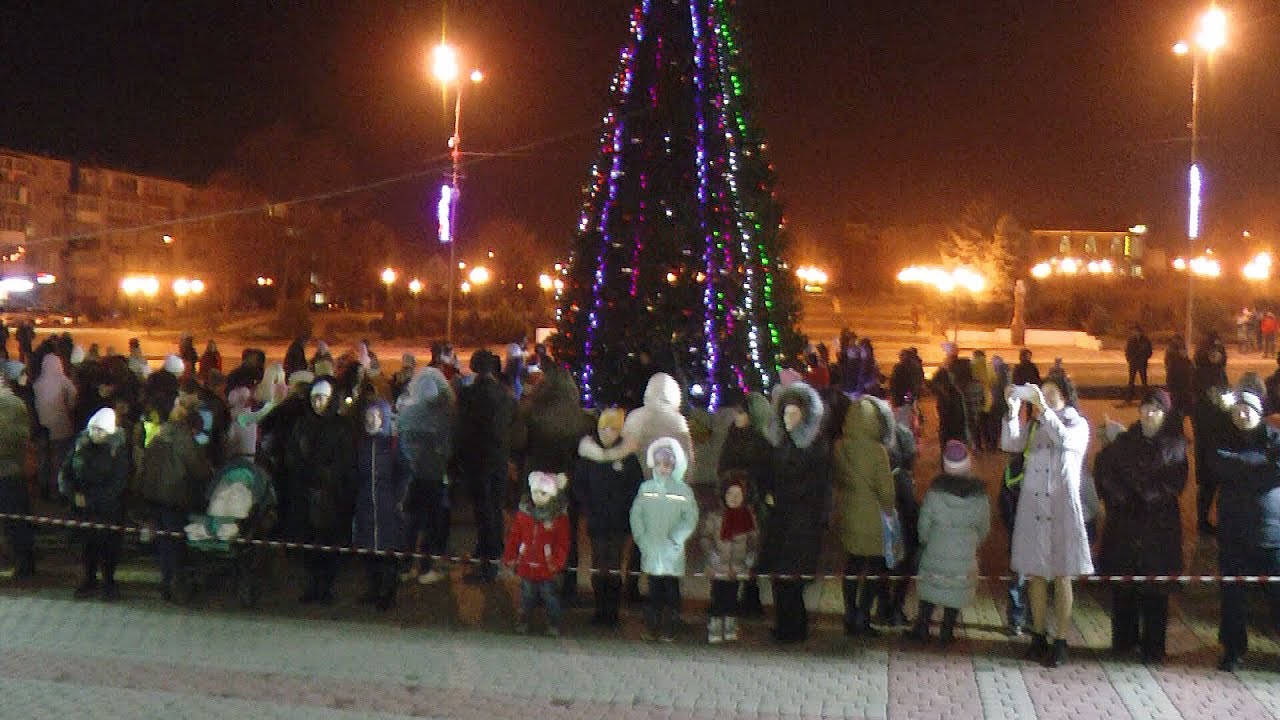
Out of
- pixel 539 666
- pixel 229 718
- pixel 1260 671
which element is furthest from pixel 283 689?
pixel 1260 671

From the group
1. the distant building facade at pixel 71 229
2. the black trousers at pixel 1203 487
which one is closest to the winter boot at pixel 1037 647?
the black trousers at pixel 1203 487

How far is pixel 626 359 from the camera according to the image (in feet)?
43.2

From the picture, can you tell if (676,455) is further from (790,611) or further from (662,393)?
(790,611)

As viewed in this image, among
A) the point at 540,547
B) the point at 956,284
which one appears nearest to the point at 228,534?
the point at 540,547

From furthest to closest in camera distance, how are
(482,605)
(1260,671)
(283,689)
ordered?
1. (482,605)
2. (1260,671)
3. (283,689)

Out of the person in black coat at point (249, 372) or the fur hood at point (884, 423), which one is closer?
the fur hood at point (884, 423)

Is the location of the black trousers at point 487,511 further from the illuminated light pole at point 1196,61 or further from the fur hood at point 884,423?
the illuminated light pole at point 1196,61

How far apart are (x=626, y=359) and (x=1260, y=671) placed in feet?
23.5

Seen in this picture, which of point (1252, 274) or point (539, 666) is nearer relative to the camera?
point (539, 666)

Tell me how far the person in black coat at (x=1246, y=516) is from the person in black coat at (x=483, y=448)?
17.7 feet

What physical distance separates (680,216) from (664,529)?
554 cm

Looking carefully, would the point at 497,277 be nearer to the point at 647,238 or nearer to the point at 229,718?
the point at 647,238

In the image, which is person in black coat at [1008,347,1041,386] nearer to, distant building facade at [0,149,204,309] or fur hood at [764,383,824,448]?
fur hood at [764,383,824,448]

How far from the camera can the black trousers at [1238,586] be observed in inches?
299
